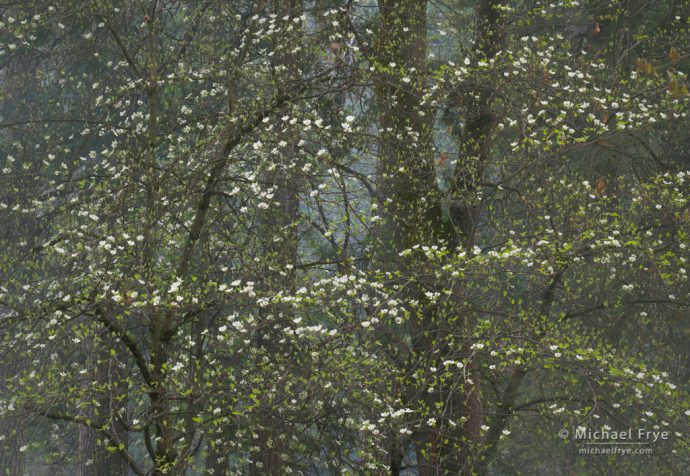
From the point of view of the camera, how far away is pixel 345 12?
7.93 meters

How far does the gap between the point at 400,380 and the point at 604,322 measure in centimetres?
480

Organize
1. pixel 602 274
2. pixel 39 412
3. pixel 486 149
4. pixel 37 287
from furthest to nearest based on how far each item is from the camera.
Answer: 1. pixel 602 274
2. pixel 486 149
3. pixel 37 287
4. pixel 39 412

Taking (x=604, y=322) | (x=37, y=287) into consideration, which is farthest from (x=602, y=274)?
(x=37, y=287)

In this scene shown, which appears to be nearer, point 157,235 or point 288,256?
point 157,235

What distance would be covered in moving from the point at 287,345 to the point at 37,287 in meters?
2.92

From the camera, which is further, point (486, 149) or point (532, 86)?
point (486, 149)

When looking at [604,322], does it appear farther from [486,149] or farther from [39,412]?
[39,412]

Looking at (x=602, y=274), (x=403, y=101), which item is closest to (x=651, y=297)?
(x=602, y=274)

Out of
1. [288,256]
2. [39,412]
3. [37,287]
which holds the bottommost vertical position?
[39,412]

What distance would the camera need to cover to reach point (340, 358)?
21.2ft

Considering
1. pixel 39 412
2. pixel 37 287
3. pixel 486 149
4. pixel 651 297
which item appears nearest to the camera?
pixel 39 412

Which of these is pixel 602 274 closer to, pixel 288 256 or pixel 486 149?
pixel 486 149

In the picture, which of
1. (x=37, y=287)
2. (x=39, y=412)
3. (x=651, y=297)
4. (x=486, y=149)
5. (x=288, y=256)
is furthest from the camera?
(x=651, y=297)

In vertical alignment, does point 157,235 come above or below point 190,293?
above
